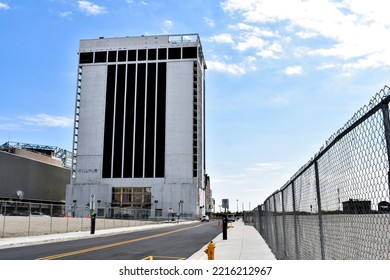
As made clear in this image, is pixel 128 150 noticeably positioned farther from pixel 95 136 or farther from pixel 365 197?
pixel 365 197

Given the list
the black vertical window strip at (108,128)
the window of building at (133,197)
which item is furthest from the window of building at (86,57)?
the window of building at (133,197)

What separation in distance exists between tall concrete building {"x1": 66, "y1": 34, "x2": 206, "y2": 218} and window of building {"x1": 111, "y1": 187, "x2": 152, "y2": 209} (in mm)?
280

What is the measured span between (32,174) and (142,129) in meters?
38.7

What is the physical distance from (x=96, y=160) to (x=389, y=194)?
115m

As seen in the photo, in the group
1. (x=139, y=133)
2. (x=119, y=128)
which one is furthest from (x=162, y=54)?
(x=119, y=128)

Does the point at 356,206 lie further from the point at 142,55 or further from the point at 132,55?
the point at 132,55

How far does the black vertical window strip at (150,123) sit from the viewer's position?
112562mm

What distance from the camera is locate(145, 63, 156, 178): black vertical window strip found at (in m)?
113

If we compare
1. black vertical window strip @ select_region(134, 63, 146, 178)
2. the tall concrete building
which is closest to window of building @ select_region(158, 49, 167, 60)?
the tall concrete building

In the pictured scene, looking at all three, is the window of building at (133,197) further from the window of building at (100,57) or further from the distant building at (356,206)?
the distant building at (356,206)

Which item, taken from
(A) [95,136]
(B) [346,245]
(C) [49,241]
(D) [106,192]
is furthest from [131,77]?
(B) [346,245]

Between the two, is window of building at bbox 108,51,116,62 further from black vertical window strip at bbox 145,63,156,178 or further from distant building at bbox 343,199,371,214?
distant building at bbox 343,199,371,214

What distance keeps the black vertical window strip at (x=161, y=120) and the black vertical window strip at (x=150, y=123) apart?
1409 millimetres

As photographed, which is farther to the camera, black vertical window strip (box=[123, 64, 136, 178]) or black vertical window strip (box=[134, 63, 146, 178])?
black vertical window strip (box=[123, 64, 136, 178])
